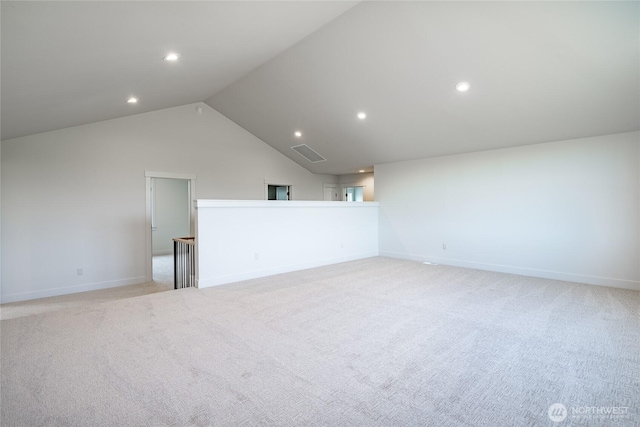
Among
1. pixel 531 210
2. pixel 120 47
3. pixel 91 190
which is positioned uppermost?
pixel 120 47

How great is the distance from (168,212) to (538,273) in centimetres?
926

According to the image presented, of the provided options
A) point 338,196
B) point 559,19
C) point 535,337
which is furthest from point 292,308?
point 338,196

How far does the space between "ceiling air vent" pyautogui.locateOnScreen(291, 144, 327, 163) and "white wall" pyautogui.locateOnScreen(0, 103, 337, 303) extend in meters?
1.77

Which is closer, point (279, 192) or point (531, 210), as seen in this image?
point (531, 210)

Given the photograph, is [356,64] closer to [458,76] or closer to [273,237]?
[458,76]

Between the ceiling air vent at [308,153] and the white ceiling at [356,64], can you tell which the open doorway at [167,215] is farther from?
the white ceiling at [356,64]

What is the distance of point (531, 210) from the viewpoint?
A: 5.07 meters

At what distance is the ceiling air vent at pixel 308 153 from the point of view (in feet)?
24.5

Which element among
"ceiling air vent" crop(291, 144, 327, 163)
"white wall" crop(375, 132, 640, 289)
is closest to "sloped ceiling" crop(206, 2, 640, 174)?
"white wall" crop(375, 132, 640, 289)

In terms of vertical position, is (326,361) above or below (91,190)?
below

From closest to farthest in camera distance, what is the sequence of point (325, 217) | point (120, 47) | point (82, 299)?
1. point (120, 47)
2. point (82, 299)
3. point (325, 217)

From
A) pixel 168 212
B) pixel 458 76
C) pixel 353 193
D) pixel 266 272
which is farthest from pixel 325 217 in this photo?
pixel 168 212

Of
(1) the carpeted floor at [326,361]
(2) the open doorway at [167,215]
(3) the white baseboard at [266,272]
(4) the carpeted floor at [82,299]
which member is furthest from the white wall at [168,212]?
(1) the carpeted floor at [326,361]

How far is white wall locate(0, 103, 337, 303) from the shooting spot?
4770 mm
